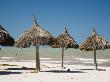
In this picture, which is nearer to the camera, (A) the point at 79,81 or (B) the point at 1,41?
(A) the point at 79,81

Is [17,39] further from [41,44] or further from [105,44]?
[105,44]

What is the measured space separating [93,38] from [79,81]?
1077 centimetres

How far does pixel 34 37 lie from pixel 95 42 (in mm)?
7204

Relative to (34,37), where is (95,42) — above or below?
below

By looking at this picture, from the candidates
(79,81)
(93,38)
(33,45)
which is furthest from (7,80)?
(93,38)

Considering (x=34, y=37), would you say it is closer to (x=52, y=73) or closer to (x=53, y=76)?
(x=52, y=73)

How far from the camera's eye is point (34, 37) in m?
24.0

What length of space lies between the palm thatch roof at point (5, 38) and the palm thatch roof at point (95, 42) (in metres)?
8.34

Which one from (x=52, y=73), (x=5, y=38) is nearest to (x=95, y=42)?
(x=52, y=73)

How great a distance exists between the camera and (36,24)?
82.0ft

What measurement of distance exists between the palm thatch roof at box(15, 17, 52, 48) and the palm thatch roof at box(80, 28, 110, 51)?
5.83 m

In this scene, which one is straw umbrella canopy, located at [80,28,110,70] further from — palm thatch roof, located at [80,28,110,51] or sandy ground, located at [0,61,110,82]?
sandy ground, located at [0,61,110,82]

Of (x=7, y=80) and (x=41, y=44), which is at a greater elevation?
(x=41, y=44)

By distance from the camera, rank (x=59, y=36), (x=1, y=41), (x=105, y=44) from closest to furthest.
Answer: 1. (x=1, y=41)
2. (x=105, y=44)
3. (x=59, y=36)
